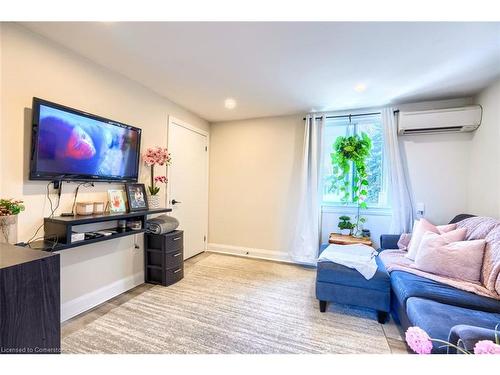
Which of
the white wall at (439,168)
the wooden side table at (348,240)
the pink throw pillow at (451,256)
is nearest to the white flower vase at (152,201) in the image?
the wooden side table at (348,240)

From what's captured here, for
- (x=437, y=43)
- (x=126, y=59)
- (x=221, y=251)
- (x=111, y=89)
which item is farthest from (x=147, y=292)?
(x=437, y=43)

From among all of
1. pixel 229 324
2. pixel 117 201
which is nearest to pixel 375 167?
pixel 229 324

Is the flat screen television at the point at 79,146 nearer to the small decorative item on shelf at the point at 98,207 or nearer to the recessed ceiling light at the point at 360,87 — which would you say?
the small decorative item on shelf at the point at 98,207

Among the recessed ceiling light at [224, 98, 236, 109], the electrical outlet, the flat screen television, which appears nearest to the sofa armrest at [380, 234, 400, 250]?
the electrical outlet

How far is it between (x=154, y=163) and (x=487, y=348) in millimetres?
2921

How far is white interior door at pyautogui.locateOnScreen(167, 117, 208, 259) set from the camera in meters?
3.37

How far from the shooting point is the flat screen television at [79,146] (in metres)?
1.79

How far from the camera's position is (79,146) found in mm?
2068

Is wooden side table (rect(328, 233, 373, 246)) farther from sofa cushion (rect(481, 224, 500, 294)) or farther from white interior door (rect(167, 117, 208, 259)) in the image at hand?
white interior door (rect(167, 117, 208, 259))

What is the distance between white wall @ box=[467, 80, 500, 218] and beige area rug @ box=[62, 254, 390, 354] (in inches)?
73.1

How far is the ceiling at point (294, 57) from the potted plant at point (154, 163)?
0.79 m

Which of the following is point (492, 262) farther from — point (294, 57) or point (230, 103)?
point (230, 103)

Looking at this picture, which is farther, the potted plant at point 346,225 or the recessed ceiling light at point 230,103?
the potted plant at point 346,225
